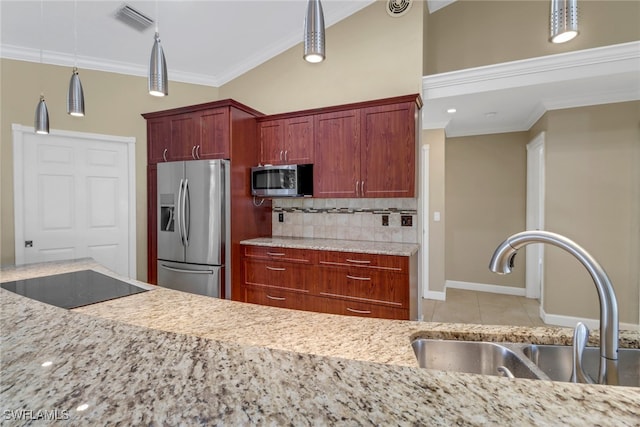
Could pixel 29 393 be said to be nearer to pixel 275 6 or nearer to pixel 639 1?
pixel 275 6

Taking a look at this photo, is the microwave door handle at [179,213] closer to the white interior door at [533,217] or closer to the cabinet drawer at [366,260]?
the cabinet drawer at [366,260]

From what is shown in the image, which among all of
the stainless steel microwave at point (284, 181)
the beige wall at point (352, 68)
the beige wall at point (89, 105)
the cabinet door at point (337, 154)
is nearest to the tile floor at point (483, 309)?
the cabinet door at point (337, 154)

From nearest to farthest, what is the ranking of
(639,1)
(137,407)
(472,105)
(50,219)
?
(137,407)
(639,1)
(50,219)
(472,105)

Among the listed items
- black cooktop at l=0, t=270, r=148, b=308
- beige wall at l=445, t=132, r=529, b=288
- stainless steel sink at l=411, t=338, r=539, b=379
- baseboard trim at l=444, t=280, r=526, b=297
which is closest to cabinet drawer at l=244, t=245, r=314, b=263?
black cooktop at l=0, t=270, r=148, b=308

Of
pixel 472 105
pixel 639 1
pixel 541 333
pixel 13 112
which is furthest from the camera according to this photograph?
pixel 472 105

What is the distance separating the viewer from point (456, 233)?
520 centimetres

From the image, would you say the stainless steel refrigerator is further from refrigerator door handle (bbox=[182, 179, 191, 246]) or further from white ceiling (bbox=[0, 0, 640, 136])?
white ceiling (bbox=[0, 0, 640, 136])

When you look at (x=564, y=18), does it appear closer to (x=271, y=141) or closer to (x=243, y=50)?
(x=271, y=141)

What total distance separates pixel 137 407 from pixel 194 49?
4168mm

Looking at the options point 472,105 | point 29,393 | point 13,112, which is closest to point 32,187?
point 13,112

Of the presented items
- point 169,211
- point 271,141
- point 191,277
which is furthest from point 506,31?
point 191,277

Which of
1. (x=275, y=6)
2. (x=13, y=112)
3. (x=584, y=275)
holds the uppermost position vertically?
(x=275, y=6)

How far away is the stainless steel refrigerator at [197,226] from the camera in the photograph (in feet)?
10.5

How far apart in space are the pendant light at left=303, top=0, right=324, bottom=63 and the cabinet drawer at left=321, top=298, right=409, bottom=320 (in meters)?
2.15
